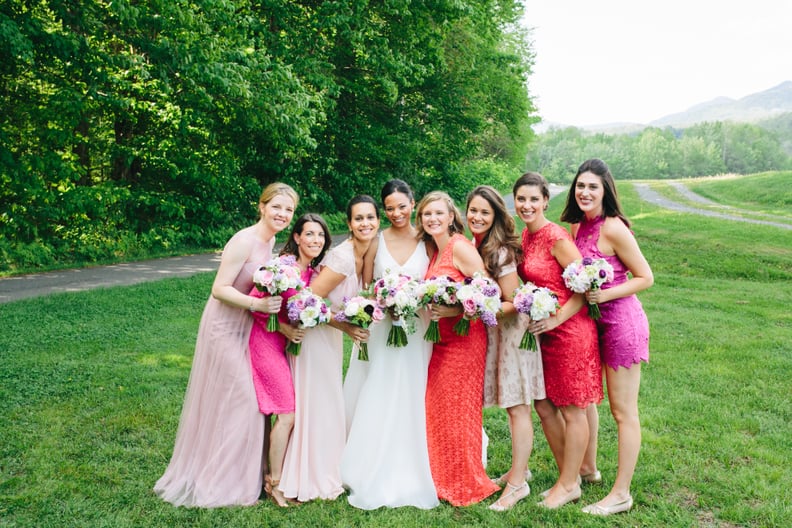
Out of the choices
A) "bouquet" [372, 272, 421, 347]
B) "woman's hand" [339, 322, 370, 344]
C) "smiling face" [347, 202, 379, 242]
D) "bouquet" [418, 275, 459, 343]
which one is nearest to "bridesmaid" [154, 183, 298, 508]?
"smiling face" [347, 202, 379, 242]

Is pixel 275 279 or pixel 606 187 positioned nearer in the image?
pixel 275 279

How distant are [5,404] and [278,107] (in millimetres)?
9227

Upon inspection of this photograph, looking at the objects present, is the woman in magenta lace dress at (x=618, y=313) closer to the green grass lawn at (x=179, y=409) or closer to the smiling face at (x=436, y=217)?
the green grass lawn at (x=179, y=409)

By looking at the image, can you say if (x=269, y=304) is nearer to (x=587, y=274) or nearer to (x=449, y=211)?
(x=449, y=211)

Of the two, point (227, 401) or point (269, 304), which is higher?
point (269, 304)

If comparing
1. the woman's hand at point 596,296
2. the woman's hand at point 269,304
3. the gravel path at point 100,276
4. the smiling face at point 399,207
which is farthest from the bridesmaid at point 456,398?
the gravel path at point 100,276

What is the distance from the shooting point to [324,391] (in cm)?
482

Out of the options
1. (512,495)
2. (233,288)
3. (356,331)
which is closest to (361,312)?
(356,331)

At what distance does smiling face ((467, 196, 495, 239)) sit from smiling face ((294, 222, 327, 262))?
1.27 meters

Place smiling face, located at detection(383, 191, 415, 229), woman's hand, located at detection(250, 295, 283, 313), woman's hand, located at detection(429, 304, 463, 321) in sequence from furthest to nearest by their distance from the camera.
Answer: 1. smiling face, located at detection(383, 191, 415, 229)
2. woman's hand, located at detection(429, 304, 463, 321)
3. woman's hand, located at detection(250, 295, 283, 313)

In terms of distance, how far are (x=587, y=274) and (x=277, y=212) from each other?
7.99ft

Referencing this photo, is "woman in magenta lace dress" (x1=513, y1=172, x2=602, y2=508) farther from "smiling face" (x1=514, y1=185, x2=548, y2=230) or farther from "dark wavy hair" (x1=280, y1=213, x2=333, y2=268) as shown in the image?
"dark wavy hair" (x1=280, y1=213, x2=333, y2=268)
